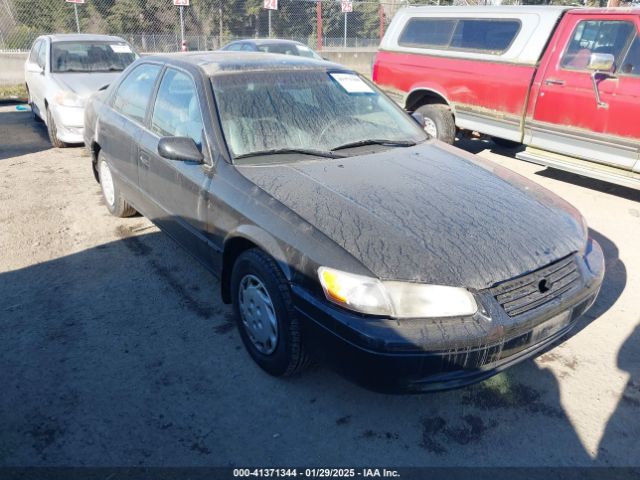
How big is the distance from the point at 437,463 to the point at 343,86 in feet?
8.73

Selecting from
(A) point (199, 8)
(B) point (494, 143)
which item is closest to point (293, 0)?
(A) point (199, 8)

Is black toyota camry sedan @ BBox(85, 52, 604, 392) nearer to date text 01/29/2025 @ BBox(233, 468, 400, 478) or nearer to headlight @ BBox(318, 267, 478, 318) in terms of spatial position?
headlight @ BBox(318, 267, 478, 318)

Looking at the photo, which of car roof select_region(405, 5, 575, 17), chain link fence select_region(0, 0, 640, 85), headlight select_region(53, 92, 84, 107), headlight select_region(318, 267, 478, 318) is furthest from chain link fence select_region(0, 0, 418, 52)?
headlight select_region(318, 267, 478, 318)

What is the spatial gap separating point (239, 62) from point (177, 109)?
1.85 ft

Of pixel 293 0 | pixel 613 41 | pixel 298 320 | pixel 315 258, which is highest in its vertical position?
pixel 293 0

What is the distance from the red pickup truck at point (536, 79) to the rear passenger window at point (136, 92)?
437 centimetres

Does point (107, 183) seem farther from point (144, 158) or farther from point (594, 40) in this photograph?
point (594, 40)

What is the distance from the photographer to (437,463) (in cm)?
240

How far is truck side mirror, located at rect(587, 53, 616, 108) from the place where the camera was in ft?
18.3

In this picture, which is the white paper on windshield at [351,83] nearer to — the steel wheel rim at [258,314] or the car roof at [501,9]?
the steel wheel rim at [258,314]

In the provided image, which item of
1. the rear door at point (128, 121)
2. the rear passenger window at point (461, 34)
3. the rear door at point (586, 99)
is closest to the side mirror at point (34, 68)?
the rear door at point (128, 121)

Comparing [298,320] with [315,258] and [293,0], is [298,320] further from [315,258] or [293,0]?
[293,0]

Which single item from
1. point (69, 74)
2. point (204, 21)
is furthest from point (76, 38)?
point (204, 21)

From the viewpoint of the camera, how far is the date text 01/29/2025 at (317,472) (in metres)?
2.34
